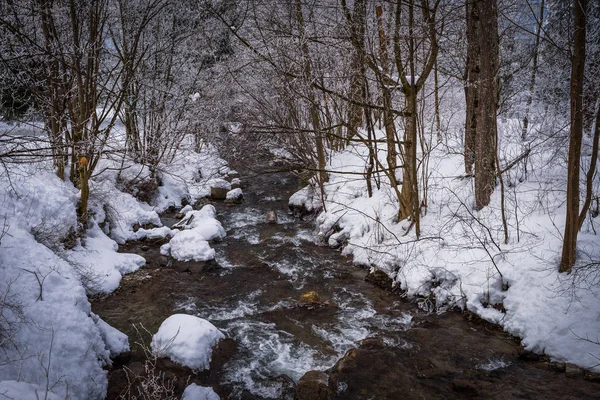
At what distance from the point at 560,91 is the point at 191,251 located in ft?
41.4

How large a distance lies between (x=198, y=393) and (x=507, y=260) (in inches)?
189

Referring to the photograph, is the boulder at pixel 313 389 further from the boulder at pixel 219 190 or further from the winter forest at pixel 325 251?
the boulder at pixel 219 190

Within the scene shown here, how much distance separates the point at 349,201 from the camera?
34.9 ft

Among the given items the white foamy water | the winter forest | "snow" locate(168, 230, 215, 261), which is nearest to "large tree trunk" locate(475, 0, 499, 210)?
the winter forest

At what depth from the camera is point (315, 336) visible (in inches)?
226

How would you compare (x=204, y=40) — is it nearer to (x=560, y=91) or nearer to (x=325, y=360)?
(x=560, y=91)

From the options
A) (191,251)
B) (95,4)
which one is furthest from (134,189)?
(95,4)

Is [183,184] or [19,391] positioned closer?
[19,391]

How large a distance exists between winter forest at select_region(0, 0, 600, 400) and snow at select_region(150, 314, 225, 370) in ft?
0.09

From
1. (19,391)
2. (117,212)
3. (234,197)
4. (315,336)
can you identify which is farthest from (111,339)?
(234,197)

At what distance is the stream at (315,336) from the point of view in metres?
4.51

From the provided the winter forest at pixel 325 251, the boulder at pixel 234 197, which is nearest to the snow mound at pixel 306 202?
the winter forest at pixel 325 251

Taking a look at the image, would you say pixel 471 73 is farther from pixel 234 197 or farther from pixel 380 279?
pixel 234 197

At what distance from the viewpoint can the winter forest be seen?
4.36m
